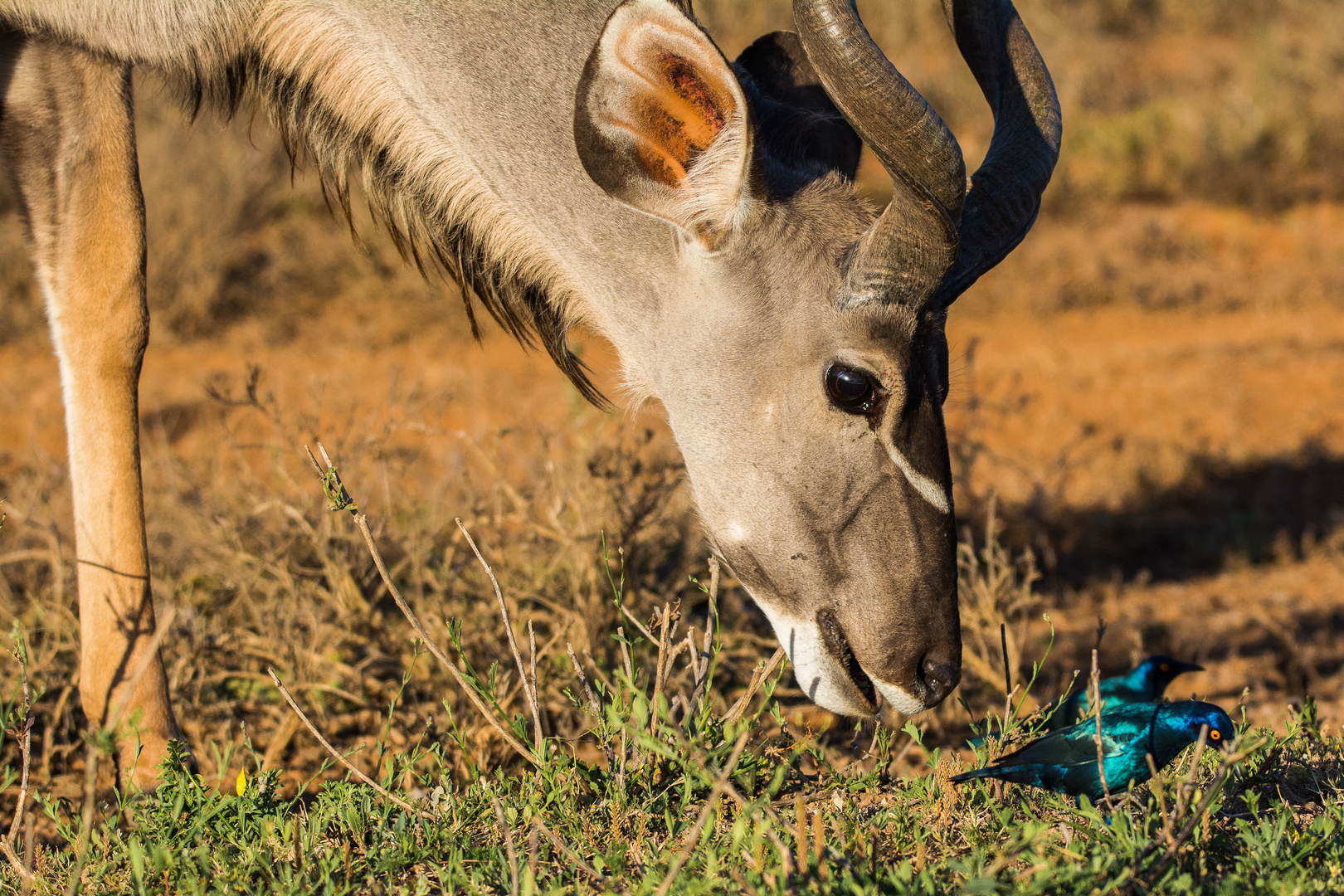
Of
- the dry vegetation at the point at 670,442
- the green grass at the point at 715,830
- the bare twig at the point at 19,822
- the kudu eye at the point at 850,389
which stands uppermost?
the kudu eye at the point at 850,389

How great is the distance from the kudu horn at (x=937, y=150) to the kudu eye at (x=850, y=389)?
0.17 m

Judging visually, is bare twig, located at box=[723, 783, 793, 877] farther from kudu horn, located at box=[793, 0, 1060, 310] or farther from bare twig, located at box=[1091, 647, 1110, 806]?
kudu horn, located at box=[793, 0, 1060, 310]

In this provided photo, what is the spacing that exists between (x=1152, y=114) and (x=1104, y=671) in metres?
8.45

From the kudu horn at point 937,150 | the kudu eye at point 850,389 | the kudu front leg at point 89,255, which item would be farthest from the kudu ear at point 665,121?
the kudu front leg at point 89,255

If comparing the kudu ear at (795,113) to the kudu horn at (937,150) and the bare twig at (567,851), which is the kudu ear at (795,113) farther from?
the bare twig at (567,851)

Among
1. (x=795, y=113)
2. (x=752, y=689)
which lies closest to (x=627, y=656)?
(x=752, y=689)

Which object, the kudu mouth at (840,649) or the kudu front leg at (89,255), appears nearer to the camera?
the kudu mouth at (840,649)

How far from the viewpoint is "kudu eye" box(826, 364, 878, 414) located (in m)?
2.90

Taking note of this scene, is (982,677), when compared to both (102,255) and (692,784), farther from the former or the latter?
(102,255)

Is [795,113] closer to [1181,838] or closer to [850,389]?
[850,389]

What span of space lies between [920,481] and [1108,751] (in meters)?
0.76

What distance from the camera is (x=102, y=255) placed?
3586 mm

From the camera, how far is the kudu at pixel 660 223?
2.84 meters

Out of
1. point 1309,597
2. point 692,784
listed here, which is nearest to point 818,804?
point 692,784
